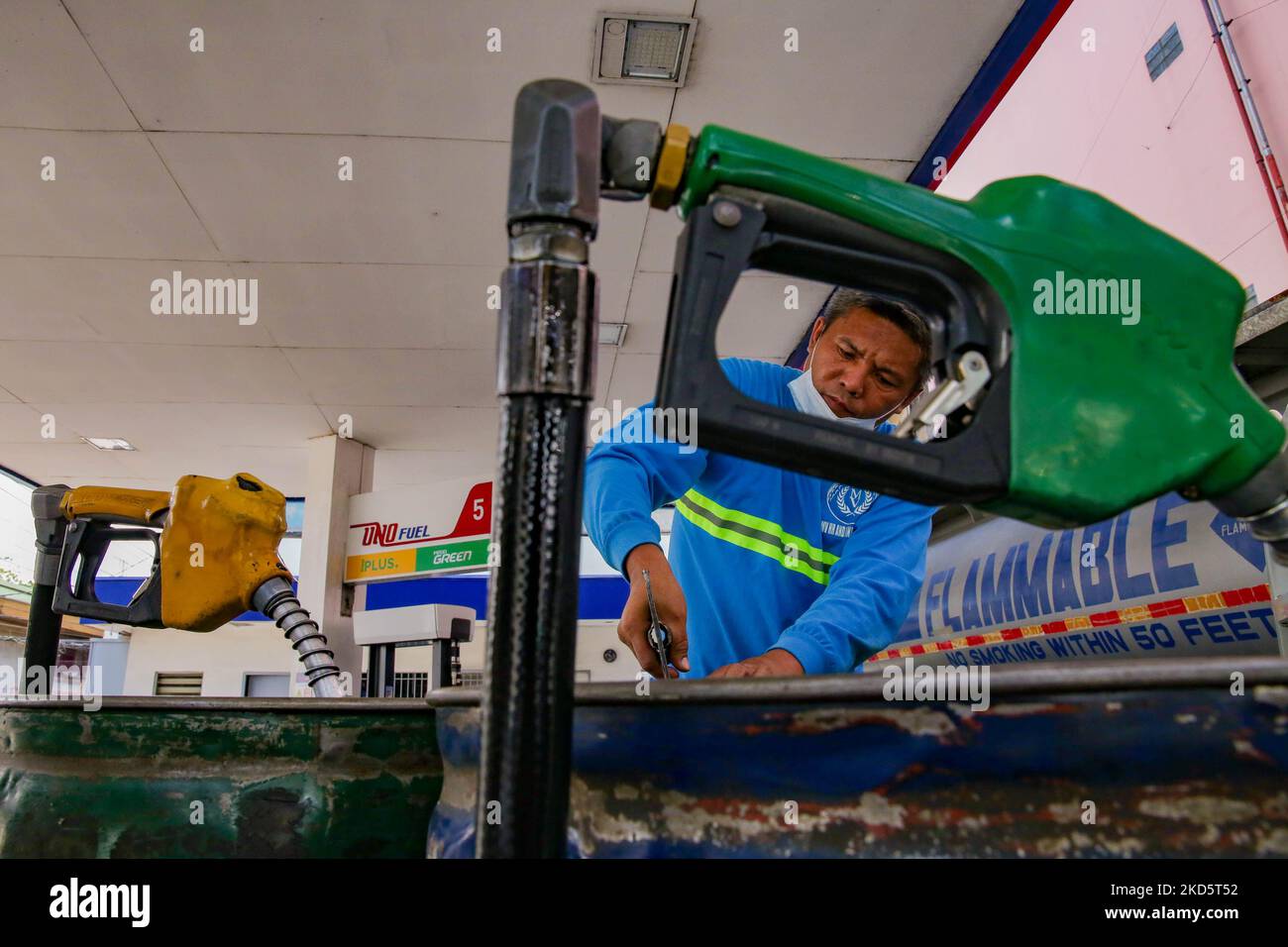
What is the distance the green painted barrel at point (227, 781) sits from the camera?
2.47 feet

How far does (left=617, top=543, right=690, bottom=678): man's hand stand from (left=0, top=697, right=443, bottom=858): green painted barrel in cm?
31

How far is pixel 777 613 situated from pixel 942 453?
38.2 inches

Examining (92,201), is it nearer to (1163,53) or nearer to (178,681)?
(1163,53)

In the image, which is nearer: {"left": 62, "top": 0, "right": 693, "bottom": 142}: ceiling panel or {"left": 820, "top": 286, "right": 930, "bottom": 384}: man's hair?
{"left": 820, "top": 286, "right": 930, "bottom": 384}: man's hair

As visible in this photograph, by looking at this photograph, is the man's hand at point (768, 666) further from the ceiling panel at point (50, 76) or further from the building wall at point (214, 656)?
the building wall at point (214, 656)

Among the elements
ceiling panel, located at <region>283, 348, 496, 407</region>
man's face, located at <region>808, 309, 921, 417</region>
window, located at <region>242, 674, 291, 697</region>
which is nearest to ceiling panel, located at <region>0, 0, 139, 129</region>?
ceiling panel, located at <region>283, 348, 496, 407</region>

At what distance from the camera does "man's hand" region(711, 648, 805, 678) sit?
979 millimetres

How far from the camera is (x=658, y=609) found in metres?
0.99

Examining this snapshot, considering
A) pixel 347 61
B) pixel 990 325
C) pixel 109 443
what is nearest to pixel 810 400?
pixel 990 325

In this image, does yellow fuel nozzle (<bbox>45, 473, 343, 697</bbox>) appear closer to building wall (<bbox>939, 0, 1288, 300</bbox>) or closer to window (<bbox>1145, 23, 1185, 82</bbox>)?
building wall (<bbox>939, 0, 1288, 300</bbox>)

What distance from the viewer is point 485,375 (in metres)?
4.65

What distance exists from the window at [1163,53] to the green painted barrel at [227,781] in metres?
2.48

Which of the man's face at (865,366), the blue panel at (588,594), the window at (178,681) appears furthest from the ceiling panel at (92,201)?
the window at (178,681)
